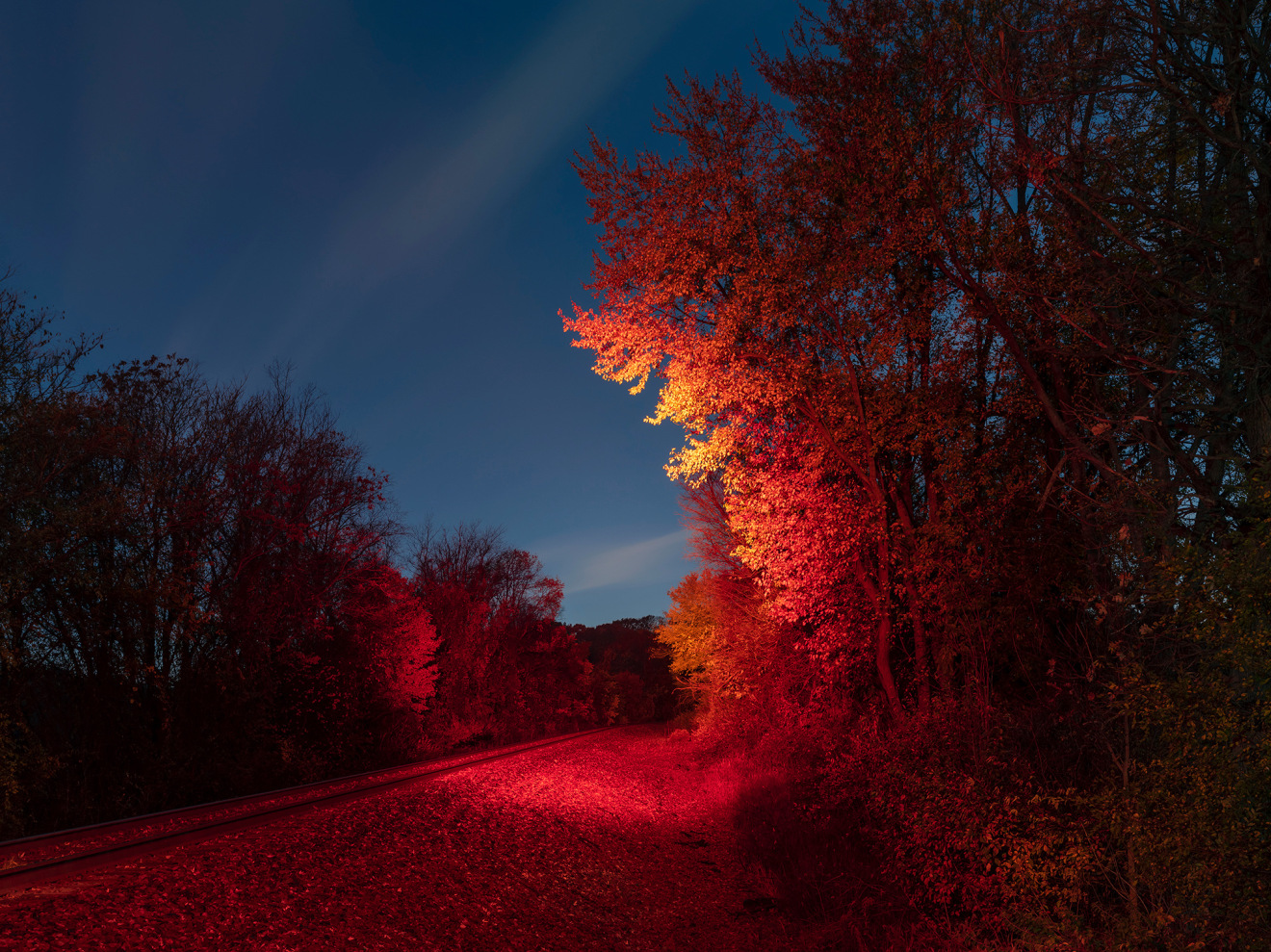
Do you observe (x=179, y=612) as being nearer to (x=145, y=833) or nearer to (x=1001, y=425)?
(x=145, y=833)

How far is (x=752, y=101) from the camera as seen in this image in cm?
1393

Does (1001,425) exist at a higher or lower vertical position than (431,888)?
higher

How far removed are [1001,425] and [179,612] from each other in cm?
1896

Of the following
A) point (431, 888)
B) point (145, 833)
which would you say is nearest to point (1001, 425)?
point (431, 888)

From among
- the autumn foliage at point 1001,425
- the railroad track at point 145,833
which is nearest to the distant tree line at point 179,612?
the railroad track at point 145,833

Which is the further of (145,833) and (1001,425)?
(1001,425)

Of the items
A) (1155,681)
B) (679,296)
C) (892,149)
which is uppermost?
(892,149)

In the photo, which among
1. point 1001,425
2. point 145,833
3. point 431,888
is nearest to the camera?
point 431,888

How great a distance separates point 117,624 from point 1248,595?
64.4 feet

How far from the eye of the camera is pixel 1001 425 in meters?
13.0

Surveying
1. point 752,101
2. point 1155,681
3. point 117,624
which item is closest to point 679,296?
point 752,101

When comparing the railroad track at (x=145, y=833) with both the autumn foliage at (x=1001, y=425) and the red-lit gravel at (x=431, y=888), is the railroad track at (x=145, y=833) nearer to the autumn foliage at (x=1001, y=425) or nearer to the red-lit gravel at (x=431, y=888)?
the red-lit gravel at (x=431, y=888)

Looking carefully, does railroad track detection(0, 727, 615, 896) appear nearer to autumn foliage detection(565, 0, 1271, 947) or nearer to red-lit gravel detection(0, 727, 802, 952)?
red-lit gravel detection(0, 727, 802, 952)

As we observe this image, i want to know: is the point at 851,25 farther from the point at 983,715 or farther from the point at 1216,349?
the point at 983,715
